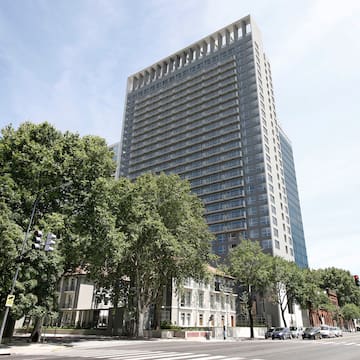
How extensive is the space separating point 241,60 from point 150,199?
3268 inches

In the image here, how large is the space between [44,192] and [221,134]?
259ft

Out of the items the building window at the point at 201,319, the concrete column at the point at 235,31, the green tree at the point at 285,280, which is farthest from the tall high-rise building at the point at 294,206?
the building window at the point at 201,319

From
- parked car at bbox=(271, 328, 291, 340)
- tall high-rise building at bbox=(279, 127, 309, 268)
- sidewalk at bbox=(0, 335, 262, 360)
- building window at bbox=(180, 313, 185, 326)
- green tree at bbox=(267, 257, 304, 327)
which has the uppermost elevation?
tall high-rise building at bbox=(279, 127, 309, 268)

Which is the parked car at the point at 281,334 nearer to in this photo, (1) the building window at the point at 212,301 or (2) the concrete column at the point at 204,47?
(1) the building window at the point at 212,301

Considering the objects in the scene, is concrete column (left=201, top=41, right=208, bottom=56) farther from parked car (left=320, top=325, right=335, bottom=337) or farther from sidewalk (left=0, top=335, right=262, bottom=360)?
sidewalk (left=0, top=335, right=262, bottom=360)

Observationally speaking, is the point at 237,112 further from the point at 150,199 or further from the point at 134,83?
the point at 150,199

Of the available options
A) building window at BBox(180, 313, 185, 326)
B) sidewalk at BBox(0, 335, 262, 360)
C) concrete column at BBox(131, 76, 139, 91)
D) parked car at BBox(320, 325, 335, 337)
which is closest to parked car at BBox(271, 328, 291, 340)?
parked car at BBox(320, 325, 335, 337)

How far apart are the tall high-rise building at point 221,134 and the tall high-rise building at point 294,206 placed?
1322 centimetres

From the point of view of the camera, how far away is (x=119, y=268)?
35031 millimetres

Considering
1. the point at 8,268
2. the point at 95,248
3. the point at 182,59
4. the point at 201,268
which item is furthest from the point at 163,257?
the point at 182,59

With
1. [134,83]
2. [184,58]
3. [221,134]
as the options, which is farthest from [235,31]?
[134,83]

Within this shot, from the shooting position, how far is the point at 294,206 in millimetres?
107188

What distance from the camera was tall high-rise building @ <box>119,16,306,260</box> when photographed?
274 feet

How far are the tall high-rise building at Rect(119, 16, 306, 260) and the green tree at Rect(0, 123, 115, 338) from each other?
59795 millimetres
